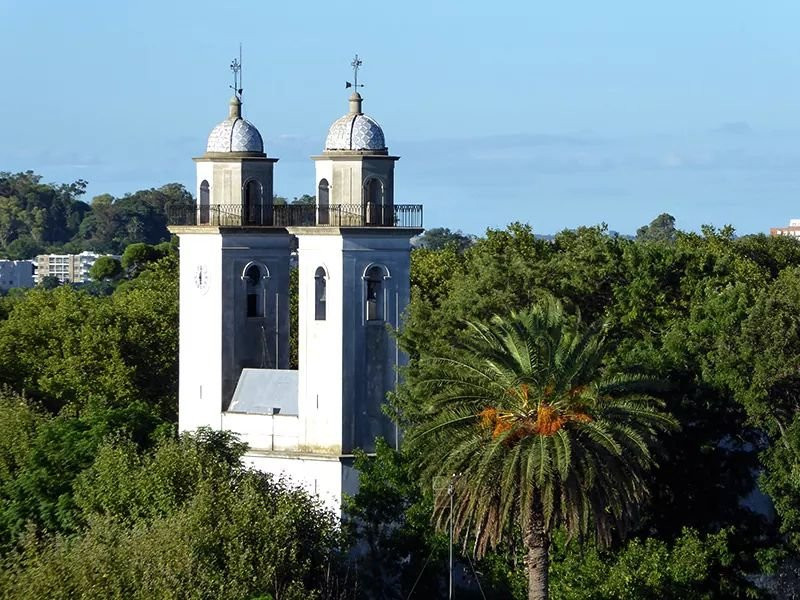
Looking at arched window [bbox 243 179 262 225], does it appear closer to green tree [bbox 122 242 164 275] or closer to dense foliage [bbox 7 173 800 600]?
dense foliage [bbox 7 173 800 600]

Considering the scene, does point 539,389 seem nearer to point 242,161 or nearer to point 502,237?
point 242,161

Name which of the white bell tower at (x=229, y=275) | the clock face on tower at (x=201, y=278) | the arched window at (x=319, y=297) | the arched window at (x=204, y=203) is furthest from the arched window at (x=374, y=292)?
the arched window at (x=204, y=203)

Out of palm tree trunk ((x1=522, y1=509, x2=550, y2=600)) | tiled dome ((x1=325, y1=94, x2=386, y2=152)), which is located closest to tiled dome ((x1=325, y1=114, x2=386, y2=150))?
tiled dome ((x1=325, y1=94, x2=386, y2=152))

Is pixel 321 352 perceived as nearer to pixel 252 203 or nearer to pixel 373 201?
pixel 373 201

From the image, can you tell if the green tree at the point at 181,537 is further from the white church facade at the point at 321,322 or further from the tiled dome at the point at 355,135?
the tiled dome at the point at 355,135

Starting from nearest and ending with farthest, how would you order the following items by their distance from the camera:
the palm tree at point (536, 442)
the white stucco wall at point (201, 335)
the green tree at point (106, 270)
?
the palm tree at point (536, 442)
the white stucco wall at point (201, 335)
the green tree at point (106, 270)

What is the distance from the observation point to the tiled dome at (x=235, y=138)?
55.6 m

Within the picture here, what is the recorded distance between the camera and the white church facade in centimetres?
5100

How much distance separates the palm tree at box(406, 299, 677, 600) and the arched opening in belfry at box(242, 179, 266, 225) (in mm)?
13502

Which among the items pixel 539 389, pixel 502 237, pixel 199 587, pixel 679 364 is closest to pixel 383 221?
pixel 679 364

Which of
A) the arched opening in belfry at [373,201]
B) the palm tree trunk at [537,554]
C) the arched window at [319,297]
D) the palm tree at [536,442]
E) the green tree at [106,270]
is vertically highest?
the green tree at [106,270]

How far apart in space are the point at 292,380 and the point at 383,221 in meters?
4.18

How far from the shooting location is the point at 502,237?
237 ft

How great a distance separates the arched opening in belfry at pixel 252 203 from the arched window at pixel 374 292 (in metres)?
4.58
